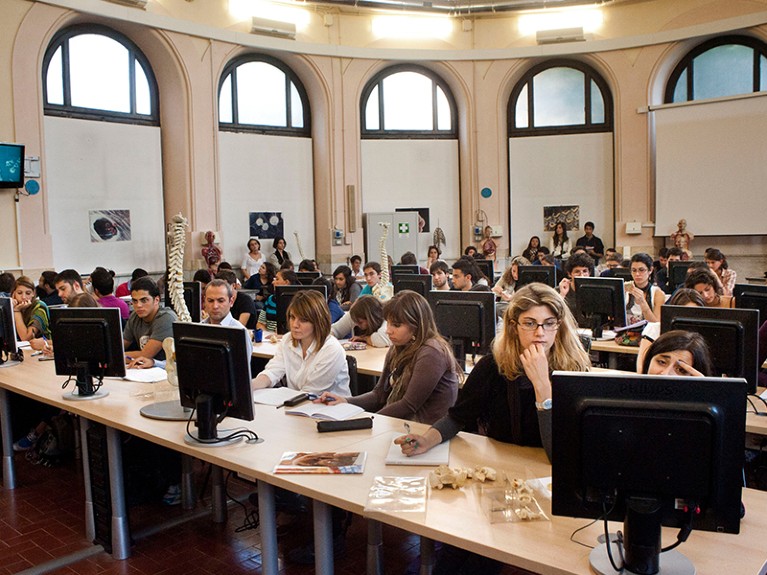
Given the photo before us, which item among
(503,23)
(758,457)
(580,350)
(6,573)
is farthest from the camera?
(503,23)

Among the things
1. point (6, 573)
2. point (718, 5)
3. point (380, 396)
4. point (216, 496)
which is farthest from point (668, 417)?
point (718, 5)

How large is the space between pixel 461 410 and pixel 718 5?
44.7ft

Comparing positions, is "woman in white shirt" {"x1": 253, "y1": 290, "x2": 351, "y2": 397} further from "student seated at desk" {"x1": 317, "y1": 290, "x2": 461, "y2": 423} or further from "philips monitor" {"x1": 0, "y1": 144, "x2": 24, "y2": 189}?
"philips monitor" {"x1": 0, "y1": 144, "x2": 24, "y2": 189}

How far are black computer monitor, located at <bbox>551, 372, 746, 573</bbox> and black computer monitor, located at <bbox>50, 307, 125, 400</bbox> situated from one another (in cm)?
321

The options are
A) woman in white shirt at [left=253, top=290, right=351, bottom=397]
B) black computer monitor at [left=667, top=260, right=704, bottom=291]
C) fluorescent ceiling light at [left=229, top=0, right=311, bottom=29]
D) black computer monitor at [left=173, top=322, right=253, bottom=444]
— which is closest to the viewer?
black computer monitor at [left=173, top=322, right=253, bottom=444]

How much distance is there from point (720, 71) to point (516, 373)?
1355cm

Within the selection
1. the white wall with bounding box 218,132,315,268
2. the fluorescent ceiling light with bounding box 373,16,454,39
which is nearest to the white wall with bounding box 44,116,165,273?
the white wall with bounding box 218,132,315,268

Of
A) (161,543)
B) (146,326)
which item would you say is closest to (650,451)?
(161,543)

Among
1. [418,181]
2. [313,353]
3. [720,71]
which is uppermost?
[720,71]

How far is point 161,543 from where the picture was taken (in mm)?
4395

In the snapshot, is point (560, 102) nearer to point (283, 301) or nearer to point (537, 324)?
point (283, 301)

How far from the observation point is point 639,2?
14594mm

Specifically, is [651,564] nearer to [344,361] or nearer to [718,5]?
[344,361]

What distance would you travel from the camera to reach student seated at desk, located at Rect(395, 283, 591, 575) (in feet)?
10.3
